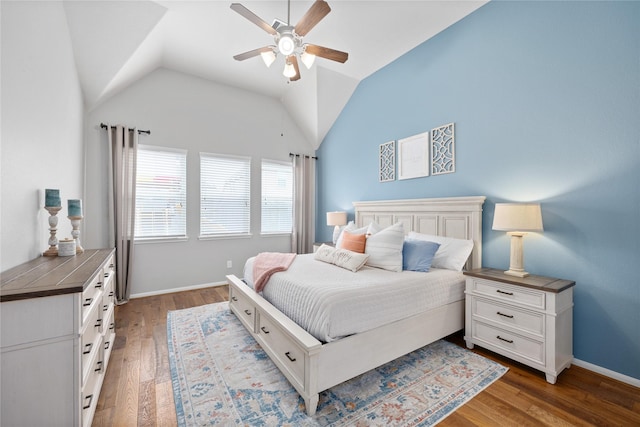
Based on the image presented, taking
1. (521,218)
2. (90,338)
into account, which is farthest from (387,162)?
(90,338)

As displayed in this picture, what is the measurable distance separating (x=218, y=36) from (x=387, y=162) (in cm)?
267

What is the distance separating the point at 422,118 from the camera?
3.29m

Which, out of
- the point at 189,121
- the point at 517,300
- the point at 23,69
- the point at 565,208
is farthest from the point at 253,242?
the point at 565,208

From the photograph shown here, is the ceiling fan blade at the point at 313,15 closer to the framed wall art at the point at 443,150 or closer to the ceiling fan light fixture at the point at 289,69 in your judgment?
the ceiling fan light fixture at the point at 289,69

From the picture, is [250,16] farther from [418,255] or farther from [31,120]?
[418,255]

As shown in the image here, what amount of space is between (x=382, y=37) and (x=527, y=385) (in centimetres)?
364

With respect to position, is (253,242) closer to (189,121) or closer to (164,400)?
(189,121)

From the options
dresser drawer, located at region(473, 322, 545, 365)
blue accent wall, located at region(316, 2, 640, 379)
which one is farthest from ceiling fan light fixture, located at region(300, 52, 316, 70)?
dresser drawer, located at region(473, 322, 545, 365)

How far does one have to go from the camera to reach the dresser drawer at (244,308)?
2.45 metres

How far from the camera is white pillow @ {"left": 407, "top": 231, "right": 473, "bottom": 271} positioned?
8.71 ft

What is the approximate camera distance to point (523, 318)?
6.63 ft

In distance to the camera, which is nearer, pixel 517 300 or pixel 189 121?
pixel 517 300

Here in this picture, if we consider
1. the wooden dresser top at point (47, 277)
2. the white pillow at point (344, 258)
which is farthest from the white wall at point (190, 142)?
the white pillow at point (344, 258)

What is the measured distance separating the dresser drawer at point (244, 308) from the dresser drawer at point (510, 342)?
1977mm
